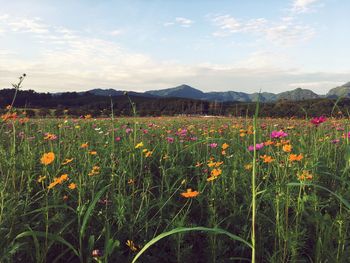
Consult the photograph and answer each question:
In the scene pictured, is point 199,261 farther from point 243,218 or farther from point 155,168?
point 155,168

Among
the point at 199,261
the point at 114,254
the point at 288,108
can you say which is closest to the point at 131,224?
the point at 114,254

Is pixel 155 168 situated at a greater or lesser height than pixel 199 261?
greater

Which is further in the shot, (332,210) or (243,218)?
(332,210)

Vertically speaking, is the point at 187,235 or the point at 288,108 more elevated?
the point at 288,108

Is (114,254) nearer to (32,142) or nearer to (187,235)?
(187,235)

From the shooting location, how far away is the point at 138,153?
11.1 feet

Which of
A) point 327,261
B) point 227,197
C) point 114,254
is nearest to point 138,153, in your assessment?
point 227,197

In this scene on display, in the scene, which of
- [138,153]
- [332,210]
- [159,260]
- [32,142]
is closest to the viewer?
[159,260]

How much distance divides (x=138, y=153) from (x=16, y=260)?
1763 mm

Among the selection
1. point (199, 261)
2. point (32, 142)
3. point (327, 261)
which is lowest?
point (199, 261)

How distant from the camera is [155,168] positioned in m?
3.46

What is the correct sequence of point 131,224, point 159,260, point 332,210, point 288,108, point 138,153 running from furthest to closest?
point 288,108 → point 138,153 → point 332,210 → point 131,224 → point 159,260

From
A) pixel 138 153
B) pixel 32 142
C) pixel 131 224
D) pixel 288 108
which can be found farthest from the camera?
pixel 288 108

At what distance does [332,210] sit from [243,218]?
70 centimetres
